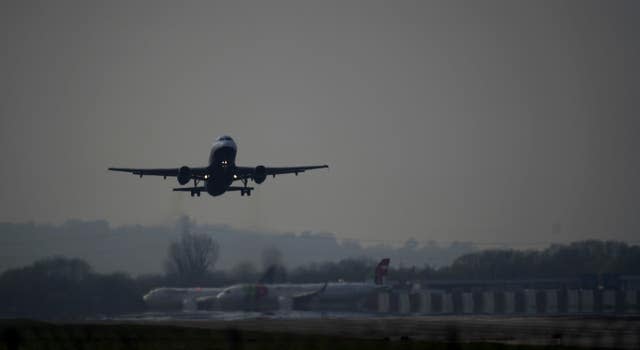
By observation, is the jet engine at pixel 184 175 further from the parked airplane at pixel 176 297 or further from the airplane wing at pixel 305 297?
the airplane wing at pixel 305 297

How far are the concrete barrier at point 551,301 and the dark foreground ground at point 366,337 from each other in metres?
36.2

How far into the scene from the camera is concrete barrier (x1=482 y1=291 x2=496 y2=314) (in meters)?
109

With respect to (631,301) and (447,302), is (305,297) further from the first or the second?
(631,301)

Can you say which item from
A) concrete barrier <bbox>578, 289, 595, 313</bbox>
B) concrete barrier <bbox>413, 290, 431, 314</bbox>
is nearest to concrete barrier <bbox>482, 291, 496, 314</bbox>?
concrete barrier <bbox>413, 290, 431, 314</bbox>

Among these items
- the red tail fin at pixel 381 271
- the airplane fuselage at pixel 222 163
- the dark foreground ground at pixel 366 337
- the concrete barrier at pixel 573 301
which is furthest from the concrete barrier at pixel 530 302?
the airplane fuselage at pixel 222 163

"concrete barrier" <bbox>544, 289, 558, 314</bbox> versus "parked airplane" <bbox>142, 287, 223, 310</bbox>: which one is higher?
"parked airplane" <bbox>142, 287, 223, 310</bbox>

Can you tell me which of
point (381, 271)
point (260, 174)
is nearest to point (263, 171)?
point (260, 174)

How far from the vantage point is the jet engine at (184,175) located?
85.5 m

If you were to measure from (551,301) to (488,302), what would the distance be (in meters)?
6.95

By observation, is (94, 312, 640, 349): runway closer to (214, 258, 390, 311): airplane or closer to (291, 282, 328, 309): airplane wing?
(214, 258, 390, 311): airplane

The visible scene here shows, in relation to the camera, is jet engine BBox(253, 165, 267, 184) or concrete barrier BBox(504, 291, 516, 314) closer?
jet engine BBox(253, 165, 267, 184)

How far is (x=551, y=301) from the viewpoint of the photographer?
355 feet

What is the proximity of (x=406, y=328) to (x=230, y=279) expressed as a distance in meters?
55.3

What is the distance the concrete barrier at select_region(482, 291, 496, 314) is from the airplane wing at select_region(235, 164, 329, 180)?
95.2 ft
